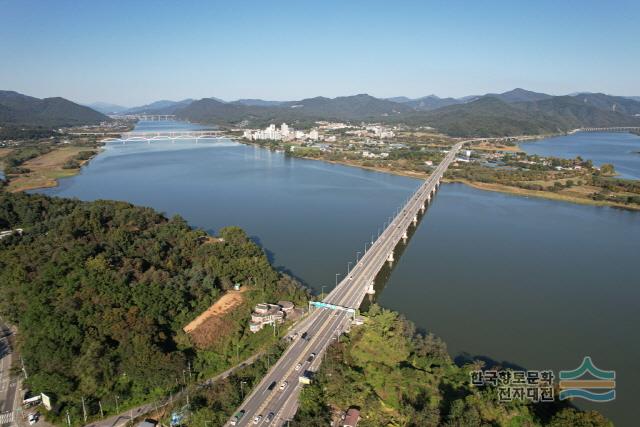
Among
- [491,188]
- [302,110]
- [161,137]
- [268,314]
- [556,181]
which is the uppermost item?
[302,110]

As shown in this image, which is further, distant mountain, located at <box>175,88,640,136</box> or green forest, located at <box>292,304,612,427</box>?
distant mountain, located at <box>175,88,640,136</box>

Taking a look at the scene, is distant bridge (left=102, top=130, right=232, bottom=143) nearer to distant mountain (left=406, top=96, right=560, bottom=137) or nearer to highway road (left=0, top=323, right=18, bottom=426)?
distant mountain (left=406, top=96, right=560, bottom=137)

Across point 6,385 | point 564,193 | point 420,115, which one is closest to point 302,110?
point 420,115

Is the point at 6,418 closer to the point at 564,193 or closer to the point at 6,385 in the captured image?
the point at 6,385

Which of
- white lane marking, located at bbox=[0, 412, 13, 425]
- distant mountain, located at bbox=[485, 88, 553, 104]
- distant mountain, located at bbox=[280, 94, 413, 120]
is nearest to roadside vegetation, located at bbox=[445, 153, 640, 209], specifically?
white lane marking, located at bbox=[0, 412, 13, 425]

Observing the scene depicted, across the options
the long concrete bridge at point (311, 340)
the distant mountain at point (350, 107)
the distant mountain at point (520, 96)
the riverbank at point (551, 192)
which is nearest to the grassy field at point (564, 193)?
the riverbank at point (551, 192)

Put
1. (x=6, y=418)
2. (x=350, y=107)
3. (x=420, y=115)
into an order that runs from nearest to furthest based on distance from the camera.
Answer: (x=6, y=418), (x=420, y=115), (x=350, y=107)

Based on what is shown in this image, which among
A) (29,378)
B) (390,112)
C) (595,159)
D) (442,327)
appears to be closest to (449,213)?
(442,327)
